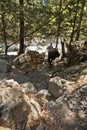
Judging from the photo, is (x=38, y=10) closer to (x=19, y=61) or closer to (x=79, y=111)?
(x=19, y=61)

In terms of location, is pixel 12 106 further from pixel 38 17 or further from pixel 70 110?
pixel 38 17

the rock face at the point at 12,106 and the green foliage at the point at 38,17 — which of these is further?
the green foliage at the point at 38,17

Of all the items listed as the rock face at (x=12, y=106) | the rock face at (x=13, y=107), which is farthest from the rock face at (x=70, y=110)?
the rock face at (x=12, y=106)

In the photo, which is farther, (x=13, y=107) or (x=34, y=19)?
(x=34, y=19)

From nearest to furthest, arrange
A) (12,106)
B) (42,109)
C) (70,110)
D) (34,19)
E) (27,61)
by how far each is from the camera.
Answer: (12,106) < (70,110) < (42,109) < (34,19) < (27,61)

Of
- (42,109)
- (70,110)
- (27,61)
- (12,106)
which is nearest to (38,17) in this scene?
(27,61)

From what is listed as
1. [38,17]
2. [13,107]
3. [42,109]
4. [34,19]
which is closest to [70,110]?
[42,109]

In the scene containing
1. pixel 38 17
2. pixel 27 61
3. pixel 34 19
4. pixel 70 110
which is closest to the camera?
pixel 70 110

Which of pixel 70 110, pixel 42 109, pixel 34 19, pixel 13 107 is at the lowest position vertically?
pixel 42 109

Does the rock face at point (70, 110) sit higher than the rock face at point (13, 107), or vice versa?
the rock face at point (13, 107)

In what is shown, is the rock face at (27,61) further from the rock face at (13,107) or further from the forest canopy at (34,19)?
the rock face at (13,107)

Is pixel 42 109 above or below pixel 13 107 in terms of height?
below

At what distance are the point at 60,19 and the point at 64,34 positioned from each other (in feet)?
7.73

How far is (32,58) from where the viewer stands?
53.5 feet
